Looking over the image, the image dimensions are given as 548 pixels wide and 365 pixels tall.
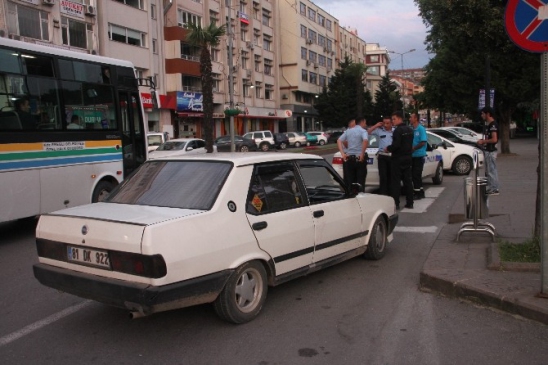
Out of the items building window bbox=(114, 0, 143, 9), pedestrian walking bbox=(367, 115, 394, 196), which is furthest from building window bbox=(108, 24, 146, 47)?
pedestrian walking bbox=(367, 115, 394, 196)

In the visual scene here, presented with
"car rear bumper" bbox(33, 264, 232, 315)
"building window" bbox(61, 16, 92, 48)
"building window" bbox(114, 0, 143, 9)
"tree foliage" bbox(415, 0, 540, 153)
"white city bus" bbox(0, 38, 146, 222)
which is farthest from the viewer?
"building window" bbox(114, 0, 143, 9)

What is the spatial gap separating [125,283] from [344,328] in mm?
1892

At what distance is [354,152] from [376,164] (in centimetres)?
237

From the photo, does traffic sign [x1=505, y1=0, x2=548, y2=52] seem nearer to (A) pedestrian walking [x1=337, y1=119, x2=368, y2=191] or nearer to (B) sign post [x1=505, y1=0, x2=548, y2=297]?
(B) sign post [x1=505, y1=0, x2=548, y2=297]

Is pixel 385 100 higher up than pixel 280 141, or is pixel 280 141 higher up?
pixel 385 100

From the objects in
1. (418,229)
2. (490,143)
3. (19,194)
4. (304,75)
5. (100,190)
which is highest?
(304,75)

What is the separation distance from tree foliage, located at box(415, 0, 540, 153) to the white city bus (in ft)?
27.5

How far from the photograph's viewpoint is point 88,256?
4.15 m

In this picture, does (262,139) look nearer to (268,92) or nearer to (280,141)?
(280,141)

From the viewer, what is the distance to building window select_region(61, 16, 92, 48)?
3108 centimetres

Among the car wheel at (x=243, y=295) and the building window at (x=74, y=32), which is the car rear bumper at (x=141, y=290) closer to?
the car wheel at (x=243, y=295)

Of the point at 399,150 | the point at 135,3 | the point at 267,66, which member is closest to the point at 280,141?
the point at 135,3

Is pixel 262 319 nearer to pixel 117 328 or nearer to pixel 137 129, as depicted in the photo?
pixel 117 328

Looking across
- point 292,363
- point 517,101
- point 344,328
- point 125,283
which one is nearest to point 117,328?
point 125,283
